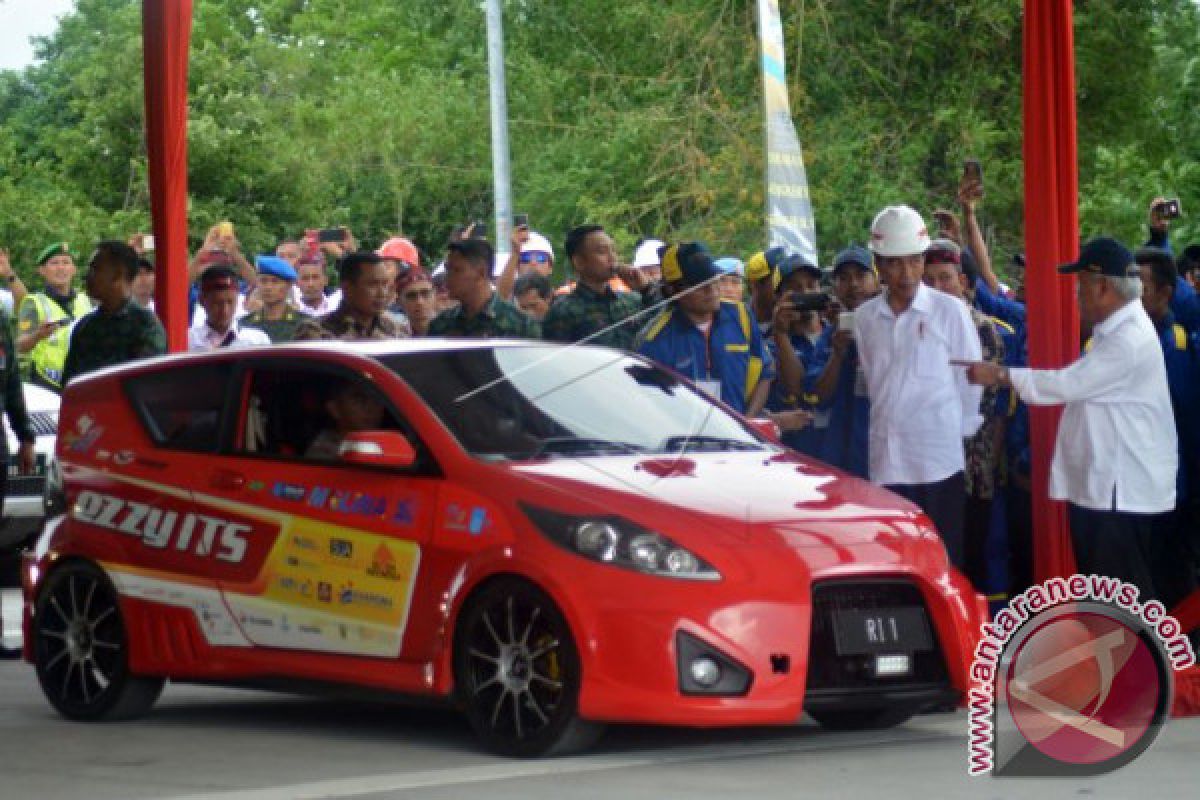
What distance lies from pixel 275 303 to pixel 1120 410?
6698 millimetres

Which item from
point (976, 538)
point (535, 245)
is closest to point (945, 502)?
point (976, 538)

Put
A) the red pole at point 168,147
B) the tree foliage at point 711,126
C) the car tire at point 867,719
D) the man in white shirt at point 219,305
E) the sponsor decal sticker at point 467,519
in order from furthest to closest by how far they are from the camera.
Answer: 1. the tree foliage at point 711,126
2. the man in white shirt at point 219,305
3. the red pole at point 168,147
4. the car tire at point 867,719
5. the sponsor decal sticker at point 467,519

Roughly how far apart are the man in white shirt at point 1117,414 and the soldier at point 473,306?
8.97 ft

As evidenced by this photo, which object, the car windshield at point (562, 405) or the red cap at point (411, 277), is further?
the red cap at point (411, 277)

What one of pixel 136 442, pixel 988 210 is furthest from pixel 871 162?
pixel 136 442

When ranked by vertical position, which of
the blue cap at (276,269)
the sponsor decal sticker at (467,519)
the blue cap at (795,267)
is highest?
the blue cap at (276,269)

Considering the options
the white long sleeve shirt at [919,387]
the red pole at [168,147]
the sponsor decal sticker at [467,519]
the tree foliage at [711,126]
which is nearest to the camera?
the sponsor decal sticker at [467,519]

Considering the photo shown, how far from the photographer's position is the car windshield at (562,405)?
1056cm

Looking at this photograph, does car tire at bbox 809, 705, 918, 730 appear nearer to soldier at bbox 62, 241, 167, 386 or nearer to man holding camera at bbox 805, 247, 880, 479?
man holding camera at bbox 805, 247, 880, 479

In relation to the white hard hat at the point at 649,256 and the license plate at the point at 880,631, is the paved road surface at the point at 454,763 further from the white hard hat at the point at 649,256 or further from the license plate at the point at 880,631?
the white hard hat at the point at 649,256

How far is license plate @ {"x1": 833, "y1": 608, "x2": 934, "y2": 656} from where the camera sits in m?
10.1

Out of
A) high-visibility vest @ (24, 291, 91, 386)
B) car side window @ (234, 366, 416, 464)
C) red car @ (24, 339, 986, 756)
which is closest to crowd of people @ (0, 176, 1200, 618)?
red car @ (24, 339, 986, 756)

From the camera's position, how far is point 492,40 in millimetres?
34500

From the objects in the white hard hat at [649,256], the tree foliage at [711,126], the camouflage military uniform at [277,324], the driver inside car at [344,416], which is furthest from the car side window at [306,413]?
the tree foliage at [711,126]
